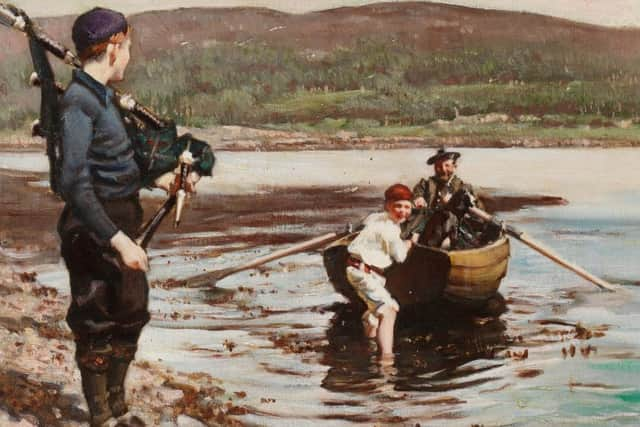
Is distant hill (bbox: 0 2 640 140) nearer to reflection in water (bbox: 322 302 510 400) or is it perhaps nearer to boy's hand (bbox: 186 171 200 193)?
boy's hand (bbox: 186 171 200 193)

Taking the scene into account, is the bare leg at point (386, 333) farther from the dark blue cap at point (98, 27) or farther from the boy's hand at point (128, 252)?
the dark blue cap at point (98, 27)

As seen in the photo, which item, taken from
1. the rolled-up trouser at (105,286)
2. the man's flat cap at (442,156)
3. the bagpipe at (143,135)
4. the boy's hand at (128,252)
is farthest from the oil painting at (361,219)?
the boy's hand at (128,252)

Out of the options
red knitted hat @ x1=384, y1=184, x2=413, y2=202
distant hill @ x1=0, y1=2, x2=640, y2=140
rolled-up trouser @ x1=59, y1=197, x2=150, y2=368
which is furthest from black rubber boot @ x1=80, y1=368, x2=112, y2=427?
red knitted hat @ x1=384, y1=184, x2=413, y2=202

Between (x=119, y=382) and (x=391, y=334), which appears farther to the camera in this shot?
(x=391, y=334)

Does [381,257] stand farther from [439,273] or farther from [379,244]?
[439,273]

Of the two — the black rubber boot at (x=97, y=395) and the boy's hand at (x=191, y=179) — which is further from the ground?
the boy's hand at (x=191, y=179)

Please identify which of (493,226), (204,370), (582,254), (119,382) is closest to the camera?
(119,382)

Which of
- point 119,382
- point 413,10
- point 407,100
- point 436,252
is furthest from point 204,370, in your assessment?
point 413,10

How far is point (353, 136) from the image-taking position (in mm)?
3828

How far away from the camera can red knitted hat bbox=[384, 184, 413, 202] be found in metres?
3.51

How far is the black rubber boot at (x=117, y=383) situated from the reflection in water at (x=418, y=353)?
0.86 m

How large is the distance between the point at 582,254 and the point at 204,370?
1605mm

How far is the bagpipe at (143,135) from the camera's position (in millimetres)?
2850

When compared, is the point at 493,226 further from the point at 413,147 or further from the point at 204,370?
the point at 204,370
